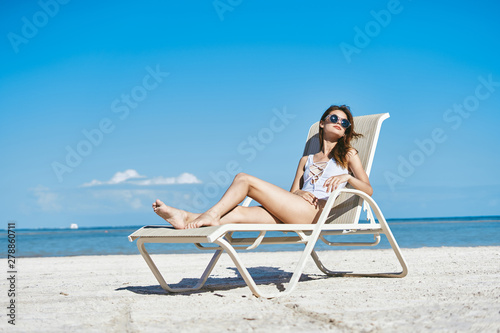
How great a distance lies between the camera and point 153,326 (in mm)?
2617

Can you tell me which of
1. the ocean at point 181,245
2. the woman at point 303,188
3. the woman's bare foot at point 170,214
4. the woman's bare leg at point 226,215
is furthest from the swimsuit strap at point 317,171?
the ocean at point 181,245

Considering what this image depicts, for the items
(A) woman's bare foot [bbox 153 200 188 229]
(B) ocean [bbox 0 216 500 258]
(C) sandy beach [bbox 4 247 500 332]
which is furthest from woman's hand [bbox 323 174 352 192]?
(B) ocean [bbox 0 216 500 258]

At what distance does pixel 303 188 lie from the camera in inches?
184

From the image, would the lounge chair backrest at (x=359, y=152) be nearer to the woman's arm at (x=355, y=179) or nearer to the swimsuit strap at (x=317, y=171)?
the woman's arm at (x=355, y=179)

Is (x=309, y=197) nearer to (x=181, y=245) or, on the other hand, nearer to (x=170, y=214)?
(x=170, y=214)

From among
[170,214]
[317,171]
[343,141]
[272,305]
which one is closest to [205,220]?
[170,214]

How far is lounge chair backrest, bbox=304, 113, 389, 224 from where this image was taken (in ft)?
14.4

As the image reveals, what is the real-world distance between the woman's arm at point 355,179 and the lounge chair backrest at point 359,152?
15 centimetres

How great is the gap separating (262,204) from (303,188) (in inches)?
31.4

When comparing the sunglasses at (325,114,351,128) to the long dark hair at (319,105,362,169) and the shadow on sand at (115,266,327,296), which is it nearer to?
the long dark hair at (319,105,362,169)

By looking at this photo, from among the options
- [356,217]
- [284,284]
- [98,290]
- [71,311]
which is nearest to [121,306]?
[71,311]

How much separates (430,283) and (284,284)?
126 cm

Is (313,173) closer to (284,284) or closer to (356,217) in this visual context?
(356,217)

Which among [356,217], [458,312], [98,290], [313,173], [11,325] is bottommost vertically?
[458,312]
